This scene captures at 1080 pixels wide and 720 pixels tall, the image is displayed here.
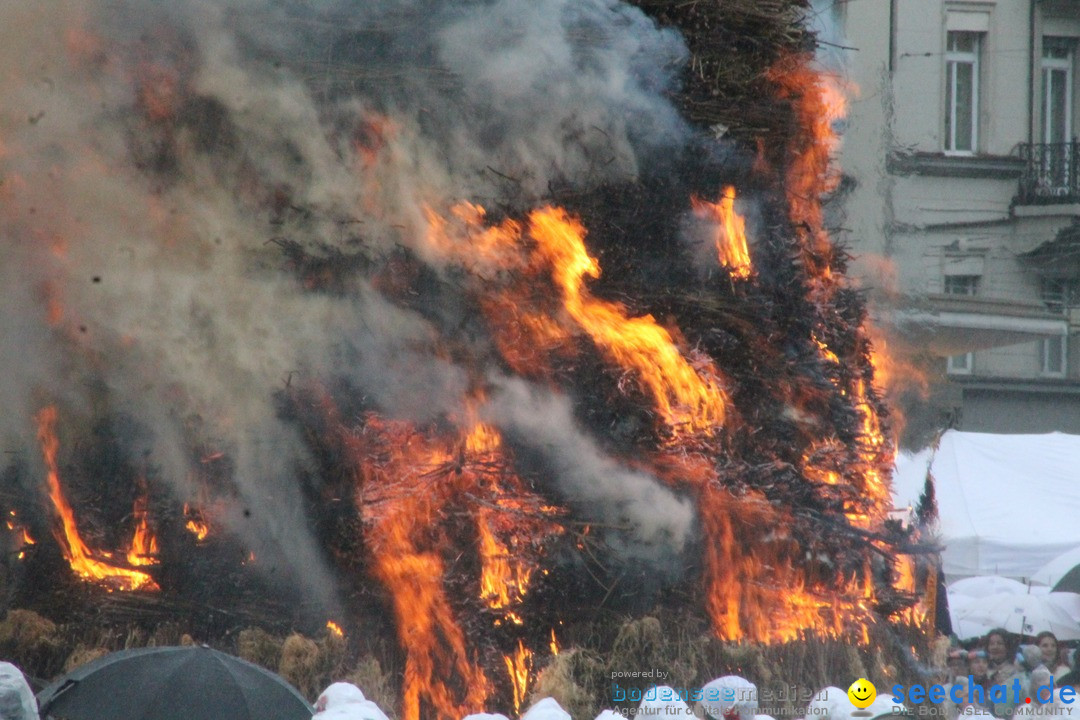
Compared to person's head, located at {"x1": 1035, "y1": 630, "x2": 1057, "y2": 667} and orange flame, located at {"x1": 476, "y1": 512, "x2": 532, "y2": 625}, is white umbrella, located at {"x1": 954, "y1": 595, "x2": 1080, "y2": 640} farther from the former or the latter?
orange flame, located at {"x1": 476, "y1": 512, "x2": 532, "y2": 625}

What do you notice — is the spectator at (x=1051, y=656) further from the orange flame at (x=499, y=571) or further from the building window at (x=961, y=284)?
the building window at (x=961, y=284)

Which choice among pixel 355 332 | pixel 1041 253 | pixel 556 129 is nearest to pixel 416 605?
pixel 355 332

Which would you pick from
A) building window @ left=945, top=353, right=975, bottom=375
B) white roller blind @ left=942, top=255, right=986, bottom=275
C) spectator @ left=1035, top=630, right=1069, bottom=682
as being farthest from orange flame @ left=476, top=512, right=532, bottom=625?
building window @ left=945, top=353, right=975, bottom=375

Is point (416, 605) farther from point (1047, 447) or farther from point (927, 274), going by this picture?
point (1047, 447)

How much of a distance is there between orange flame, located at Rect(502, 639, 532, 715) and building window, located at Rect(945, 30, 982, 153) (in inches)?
400

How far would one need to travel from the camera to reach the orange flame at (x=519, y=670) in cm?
743

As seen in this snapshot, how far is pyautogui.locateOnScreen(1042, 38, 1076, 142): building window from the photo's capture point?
17250 millimetres

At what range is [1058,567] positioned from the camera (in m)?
10.6

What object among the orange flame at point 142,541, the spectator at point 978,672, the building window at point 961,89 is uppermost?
the building window at point 961,89

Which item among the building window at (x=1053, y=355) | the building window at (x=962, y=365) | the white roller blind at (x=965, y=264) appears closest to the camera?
the white roller blind at (x=965, y=264)

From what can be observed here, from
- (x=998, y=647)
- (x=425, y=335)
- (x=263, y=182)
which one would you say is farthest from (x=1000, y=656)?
(x=263, y=182)

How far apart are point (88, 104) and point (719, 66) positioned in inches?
140

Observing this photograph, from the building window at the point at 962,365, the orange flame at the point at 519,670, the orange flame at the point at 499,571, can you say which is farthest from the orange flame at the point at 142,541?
the building window at the point at 962,365

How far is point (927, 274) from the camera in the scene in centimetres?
1066
